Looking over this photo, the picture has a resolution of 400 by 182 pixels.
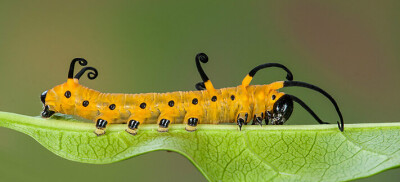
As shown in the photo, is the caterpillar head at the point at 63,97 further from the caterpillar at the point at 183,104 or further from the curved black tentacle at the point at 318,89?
the curved black tentacle at the point at 318,89

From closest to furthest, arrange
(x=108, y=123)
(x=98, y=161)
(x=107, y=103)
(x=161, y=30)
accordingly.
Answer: (x=98, y=161) → (x=108, y=123) → (x=107, y=103) → (x=161, y=30)

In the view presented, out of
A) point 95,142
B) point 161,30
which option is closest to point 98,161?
point 95,142

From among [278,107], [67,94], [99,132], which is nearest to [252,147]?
[278,107]

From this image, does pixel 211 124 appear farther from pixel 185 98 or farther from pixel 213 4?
pixel 213 4

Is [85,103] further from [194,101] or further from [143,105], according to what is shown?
[194,101]

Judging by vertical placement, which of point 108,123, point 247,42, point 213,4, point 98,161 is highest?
point 213,4

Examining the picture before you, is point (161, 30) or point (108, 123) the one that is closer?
point (108, 123)
